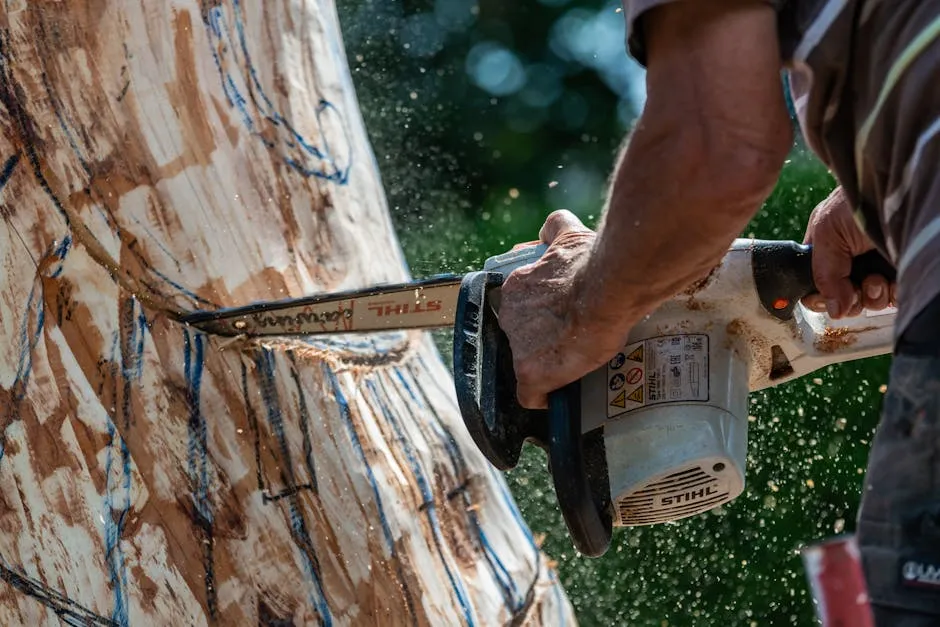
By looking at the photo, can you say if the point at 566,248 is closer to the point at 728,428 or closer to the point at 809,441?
the point at 728,428

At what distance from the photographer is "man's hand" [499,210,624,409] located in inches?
58.3

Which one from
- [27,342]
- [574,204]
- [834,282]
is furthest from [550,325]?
[574,204]

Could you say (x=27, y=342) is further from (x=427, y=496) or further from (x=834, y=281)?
(x=834, y=281)

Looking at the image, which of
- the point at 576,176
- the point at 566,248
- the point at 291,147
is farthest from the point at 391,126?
the point at 566,248

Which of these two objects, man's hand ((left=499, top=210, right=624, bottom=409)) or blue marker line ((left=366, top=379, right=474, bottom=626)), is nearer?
man's hand ((left=499, top=210, right=624, bottom=409))

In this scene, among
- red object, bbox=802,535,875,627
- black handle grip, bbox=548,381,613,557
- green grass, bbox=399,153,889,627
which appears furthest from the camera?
green grass, bbox=399,153,889,627

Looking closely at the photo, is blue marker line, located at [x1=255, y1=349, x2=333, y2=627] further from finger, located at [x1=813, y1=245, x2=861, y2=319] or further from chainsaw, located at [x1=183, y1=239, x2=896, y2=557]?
finger, located at [x1=813, y1=245, x2=861, y2=319]

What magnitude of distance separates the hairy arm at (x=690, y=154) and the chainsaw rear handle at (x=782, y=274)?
375 millimetres

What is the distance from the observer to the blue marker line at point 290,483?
1.93m

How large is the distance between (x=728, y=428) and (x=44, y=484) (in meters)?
1.21

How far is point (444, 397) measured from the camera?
2.21 meters

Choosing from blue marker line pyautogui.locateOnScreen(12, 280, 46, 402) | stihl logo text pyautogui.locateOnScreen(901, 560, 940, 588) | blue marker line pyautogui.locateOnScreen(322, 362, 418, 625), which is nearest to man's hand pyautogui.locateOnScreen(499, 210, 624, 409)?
blue marker line pyautogui.locateOnScreen(322, 362, 418, 625)

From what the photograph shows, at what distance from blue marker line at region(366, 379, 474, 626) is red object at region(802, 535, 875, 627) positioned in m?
1.26

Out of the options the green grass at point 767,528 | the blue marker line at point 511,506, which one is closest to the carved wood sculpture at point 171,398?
the blue marker line at point 511,506
